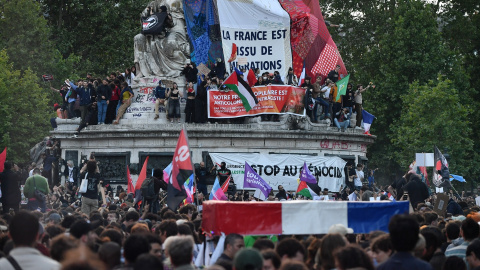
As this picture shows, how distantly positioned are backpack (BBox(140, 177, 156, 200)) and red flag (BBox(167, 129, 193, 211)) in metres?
1.85

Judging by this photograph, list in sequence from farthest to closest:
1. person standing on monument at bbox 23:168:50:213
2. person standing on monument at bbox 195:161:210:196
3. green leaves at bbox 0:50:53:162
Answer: green leaves at bbox 0:50:53:162
person standing on monument at bbox 195:161:210:196
person standing on monument at bbox 23:168:50:213

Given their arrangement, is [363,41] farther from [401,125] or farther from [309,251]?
[309,251]

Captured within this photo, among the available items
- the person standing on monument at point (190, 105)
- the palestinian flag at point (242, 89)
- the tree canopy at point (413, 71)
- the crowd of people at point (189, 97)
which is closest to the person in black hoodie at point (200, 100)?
the crowd of people at point (189, 97)

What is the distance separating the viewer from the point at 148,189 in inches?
837

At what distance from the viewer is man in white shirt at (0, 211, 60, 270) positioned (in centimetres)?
841

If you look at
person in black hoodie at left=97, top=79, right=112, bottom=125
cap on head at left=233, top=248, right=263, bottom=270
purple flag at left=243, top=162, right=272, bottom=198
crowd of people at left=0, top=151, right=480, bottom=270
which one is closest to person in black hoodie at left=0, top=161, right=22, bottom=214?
crowd of people at left=0, top=151, right=480, bottom=270

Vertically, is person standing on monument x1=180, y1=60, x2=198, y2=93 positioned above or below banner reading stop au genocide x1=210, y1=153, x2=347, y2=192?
above

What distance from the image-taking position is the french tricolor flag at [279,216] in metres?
12.1

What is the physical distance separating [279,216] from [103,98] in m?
21.7

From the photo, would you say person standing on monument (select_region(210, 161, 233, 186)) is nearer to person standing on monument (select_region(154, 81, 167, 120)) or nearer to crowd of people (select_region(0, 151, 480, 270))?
person standing on monument (select_region(154, 81, 167, 120))

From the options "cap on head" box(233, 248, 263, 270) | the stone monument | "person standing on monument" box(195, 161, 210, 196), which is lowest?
"cap on head" box(233, 248, 263, 270)

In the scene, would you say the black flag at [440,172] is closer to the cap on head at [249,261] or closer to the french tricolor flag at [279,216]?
the french tricolor flag at [279,216]

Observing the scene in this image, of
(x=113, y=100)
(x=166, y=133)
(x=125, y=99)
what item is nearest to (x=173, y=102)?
(x=166, y=133)

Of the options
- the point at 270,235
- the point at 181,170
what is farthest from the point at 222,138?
the point at 270,235
